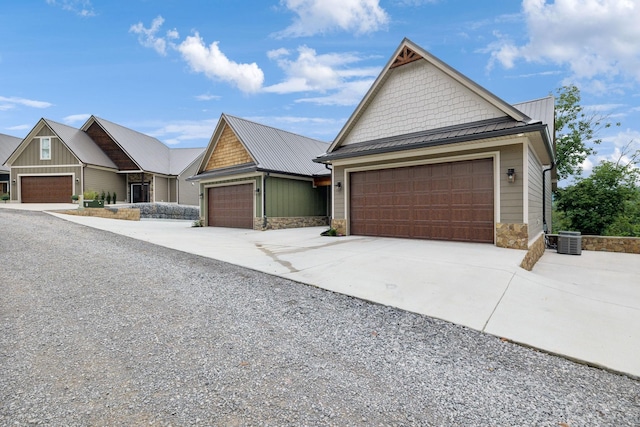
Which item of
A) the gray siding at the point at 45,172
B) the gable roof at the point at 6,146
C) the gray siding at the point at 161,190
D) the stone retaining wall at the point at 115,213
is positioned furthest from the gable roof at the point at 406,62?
the gable roof at the point at 6,146

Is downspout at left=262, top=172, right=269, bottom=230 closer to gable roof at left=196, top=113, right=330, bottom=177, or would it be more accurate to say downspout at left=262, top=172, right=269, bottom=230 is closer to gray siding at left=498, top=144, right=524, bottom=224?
gable roof at left=196, top=113, right=330, bottom=177

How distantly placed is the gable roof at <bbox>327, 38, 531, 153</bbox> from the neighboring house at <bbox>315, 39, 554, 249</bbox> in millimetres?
32

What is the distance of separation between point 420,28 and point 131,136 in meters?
24.2

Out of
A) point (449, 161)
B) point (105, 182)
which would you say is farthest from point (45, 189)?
point (449, 161)

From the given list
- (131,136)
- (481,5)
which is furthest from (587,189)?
(131,136)

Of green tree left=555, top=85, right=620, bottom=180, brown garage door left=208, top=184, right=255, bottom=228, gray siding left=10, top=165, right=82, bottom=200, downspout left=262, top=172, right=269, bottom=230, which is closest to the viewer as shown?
downspout left=262, top=172, right=269, bottom=230

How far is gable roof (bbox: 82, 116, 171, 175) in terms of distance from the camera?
24.2 meters

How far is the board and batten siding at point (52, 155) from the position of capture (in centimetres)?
2211

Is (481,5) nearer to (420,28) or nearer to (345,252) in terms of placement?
(420,28)

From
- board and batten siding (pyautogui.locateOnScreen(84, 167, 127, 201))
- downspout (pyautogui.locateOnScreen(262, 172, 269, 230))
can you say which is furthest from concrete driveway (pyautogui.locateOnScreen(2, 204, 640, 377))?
board and batten siding (pyautogui.locateOnScreen(84, 167, 127, 201))

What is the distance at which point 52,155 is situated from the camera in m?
22.4

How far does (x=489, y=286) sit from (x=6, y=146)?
128 ft

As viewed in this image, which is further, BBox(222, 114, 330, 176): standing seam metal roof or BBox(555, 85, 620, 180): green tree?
BBox(555, 85, 620, 180): green tree

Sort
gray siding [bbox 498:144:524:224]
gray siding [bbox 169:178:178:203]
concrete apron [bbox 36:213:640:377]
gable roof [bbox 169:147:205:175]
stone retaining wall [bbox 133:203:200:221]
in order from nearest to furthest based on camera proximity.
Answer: concrete apron [bbox 36:213:640:377]
gray siding [bbox 498:144:524:224]
stone retaining wall [bbox 133:203:200:221]
gray siding [bbox 169:178:178:203]
gable roof [bbox 169:147:205:175]
